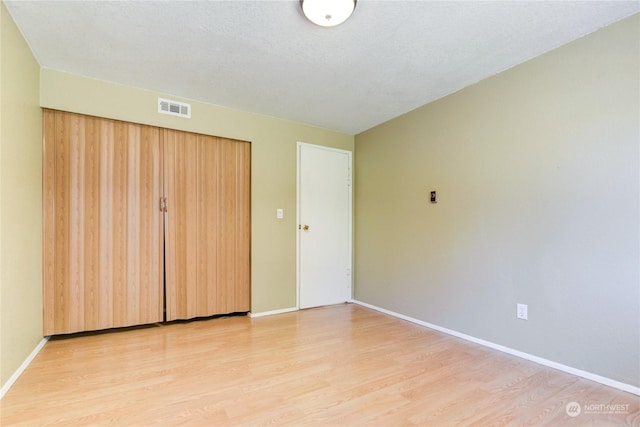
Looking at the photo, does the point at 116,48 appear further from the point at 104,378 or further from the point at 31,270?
the point at 104,378

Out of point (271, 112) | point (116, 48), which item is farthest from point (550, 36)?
point (116, 48)

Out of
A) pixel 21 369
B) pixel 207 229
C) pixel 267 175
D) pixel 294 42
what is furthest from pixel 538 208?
pixel 21 369

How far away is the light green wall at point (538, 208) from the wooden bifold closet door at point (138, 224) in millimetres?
1938

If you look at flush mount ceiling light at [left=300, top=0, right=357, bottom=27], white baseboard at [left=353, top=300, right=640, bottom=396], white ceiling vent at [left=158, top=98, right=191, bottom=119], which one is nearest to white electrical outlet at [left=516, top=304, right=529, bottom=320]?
white baseboard at [left=353, top=300, right=640, bottom=396]

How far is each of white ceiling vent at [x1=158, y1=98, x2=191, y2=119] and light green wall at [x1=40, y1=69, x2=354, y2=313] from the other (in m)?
0.04

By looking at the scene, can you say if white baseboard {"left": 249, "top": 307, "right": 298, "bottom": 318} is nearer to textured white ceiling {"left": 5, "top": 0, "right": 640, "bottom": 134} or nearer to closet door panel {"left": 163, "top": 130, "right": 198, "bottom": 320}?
closet door panel {"left": 163, "top": 130, "right": 198, "bottom": 320}

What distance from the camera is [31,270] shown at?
7.39 feet

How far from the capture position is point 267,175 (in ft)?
11.6

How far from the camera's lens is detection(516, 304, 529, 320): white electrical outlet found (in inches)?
91.7

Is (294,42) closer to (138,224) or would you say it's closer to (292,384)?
(138,224)

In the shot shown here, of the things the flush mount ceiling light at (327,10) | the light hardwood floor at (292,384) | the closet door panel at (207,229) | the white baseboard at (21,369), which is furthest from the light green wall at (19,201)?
the flush mount ceiling light at (327,10)

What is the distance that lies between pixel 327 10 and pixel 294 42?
1.44ft

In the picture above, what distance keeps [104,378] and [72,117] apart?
6.97ft

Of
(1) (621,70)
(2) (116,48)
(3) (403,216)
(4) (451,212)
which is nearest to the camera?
(1) (621,70)
